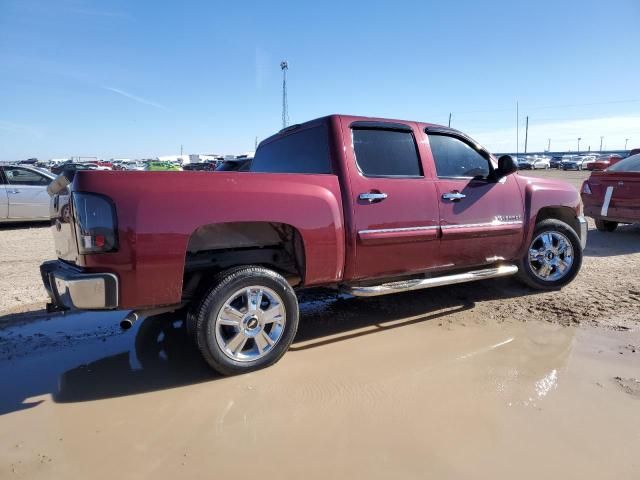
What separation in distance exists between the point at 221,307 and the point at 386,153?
1963 mm

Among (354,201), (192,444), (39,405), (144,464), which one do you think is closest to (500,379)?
(354,201)

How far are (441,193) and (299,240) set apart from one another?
1497mm

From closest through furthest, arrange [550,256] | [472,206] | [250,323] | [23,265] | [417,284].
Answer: [250,323]
[417,284]
[472,206]
[550,256]
[23,265]

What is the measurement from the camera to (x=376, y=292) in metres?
3.62

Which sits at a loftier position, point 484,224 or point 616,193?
point 616,193

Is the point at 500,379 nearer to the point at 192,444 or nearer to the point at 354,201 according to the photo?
the point at 354,201

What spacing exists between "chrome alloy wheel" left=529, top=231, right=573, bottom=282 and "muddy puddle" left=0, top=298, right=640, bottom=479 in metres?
1.13

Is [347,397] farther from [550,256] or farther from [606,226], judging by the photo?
[606,226]

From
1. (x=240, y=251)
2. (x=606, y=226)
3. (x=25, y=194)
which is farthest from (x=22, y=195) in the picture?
(x=606, y=226)

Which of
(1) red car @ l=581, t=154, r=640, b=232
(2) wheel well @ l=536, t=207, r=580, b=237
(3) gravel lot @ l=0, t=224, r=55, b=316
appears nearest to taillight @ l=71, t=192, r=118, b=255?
(3) gravel lot @ l=0, t=224, r=55, b=316

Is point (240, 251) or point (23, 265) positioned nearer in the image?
point (240, 251)

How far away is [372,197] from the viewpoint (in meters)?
3.63

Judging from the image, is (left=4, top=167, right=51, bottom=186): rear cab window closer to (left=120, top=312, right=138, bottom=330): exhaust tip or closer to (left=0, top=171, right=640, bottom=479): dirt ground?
(left=0, top=171, right=640, bottom=479): dirt ground

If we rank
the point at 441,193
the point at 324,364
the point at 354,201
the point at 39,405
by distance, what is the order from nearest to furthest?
1. the point at 39,405
2. the point at 324,364
3. the point at 354,201
4. the point at 441,193
